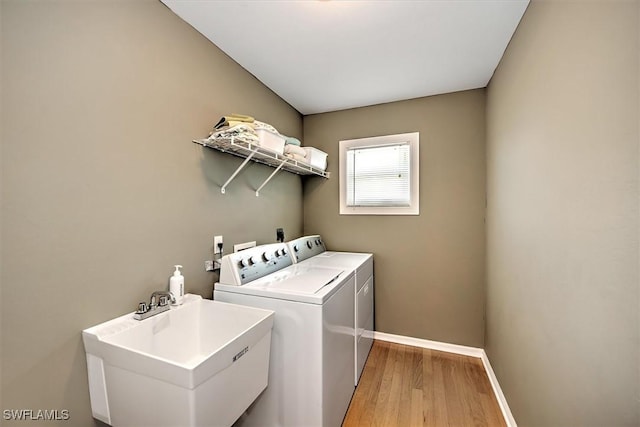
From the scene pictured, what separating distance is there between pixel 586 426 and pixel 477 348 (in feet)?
5.26

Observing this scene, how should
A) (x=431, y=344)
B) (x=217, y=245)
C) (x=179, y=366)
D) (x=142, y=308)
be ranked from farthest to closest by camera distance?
(x=431, y=344) < (x=217, y=245) < (x=142, y=308) < (x=179, y=366)

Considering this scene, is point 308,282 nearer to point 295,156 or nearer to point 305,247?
point 305,247

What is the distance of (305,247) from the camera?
2268mm

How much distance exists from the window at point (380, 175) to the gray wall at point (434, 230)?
0.07m

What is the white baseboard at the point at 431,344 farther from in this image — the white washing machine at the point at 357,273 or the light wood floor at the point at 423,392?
the white washing machine at the point at 357,273

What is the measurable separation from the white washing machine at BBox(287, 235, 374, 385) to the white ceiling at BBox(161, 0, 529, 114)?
1395 mm

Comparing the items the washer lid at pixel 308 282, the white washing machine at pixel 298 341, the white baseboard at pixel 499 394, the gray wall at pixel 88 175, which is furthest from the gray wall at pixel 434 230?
the gray wall at pixel 88 175

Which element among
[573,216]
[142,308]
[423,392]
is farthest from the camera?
[423,392]

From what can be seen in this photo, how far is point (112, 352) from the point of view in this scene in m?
0.91

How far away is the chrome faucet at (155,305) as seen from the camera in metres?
1.12

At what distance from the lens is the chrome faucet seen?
1115 mm

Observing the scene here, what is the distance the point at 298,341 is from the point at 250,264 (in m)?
0.55

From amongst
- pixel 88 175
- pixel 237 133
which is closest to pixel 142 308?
pixel 88 175

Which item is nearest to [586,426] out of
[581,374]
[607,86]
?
[581,374]
